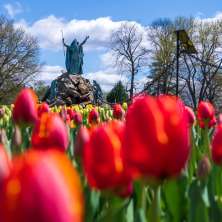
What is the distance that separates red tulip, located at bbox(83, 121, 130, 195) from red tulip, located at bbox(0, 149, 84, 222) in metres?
0.45

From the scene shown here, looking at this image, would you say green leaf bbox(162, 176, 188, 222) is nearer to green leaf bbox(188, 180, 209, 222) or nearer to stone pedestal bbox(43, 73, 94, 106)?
green leaf bbox(188, 180, 209, 222)

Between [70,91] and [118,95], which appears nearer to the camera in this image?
[70,91]

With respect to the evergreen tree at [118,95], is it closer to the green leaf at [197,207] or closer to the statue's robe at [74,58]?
the statue's robe at [74,58]

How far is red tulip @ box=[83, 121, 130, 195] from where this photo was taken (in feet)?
3.26

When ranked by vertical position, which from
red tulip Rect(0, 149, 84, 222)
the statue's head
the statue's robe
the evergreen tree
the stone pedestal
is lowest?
the evergreen tree

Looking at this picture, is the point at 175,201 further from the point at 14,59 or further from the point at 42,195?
the point at 14,59

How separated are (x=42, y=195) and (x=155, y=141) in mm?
448

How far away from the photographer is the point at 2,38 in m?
42.4

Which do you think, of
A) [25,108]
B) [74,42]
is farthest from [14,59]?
[25,108]

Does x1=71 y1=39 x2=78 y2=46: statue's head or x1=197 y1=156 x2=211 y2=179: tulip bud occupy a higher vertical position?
x1=71 y1=39 x2=78 y2=46: statue's head

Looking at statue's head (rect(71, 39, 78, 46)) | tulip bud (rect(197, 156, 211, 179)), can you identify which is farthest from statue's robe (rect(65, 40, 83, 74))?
tulip bud (rect(197, 156, 211, 179))

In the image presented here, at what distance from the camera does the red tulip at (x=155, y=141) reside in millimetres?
932

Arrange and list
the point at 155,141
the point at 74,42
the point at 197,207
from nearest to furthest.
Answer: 1. the point at 155,141
2. the point at 197,207
3. the point at 74,42

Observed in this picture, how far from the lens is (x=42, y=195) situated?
1.67 feet
